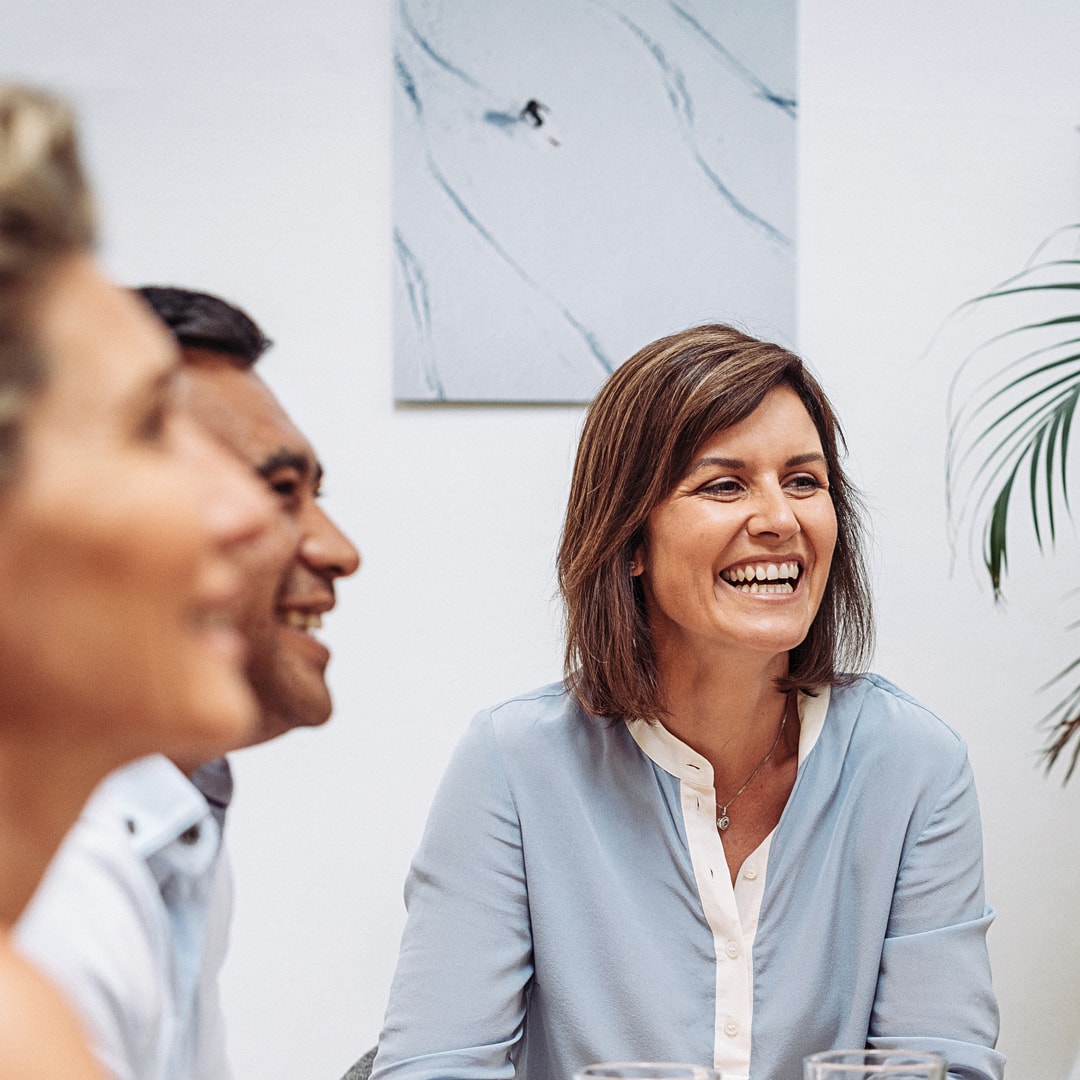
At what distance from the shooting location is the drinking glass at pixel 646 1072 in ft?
2.11

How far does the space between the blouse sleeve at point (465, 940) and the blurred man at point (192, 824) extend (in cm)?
Result: 58

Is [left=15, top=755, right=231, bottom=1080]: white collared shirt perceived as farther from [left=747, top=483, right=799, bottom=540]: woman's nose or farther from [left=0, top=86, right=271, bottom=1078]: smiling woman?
[left=747, top=483, right=799, bottom=540]: woman's nose

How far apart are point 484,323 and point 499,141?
297mm

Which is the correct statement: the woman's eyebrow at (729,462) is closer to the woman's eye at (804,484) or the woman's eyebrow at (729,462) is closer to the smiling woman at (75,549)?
the woman's eye at (804,484)

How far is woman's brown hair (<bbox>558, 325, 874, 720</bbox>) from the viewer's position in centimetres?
131

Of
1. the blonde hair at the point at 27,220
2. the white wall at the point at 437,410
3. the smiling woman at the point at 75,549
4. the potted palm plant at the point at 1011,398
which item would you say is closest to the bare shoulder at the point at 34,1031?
the smiling woman at the point at 75,549

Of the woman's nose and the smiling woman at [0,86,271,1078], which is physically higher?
the smiling woman at [0,86,271,1078]

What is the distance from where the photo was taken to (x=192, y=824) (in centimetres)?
56

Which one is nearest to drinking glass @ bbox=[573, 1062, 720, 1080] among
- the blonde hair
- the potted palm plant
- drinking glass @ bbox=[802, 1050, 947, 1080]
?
drinking glass @ bbox=[802, 1050, 947, 1080]

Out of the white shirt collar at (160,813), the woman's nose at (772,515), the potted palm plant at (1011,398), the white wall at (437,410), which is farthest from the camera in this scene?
the potted palm plant at (1011,398)

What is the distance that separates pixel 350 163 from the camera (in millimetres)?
2025

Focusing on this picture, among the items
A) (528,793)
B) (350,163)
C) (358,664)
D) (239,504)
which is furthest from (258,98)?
(239,504)

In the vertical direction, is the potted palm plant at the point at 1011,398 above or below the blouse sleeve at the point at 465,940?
above

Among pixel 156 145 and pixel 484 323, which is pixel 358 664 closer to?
pixel 484 323
